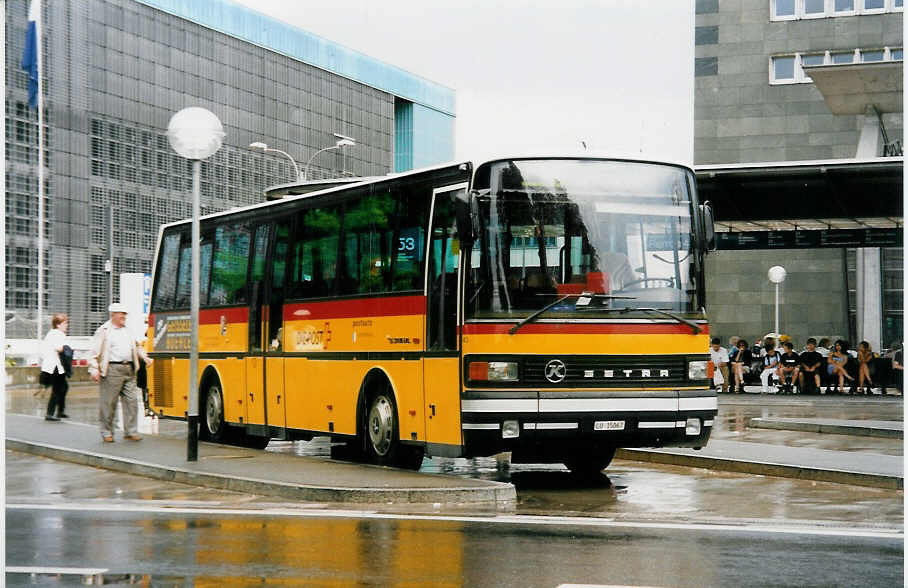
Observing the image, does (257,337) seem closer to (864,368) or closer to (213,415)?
(213,415)

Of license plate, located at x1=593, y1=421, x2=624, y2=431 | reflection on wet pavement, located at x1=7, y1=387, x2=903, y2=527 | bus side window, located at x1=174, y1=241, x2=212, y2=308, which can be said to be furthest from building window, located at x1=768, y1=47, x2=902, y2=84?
license plate, located at x1=593, y1=421, x2=624, y2=431

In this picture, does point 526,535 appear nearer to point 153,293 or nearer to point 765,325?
point 153,293

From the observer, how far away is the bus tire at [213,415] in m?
19.1

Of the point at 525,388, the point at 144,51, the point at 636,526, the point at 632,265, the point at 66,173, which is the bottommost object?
the point at 636,526

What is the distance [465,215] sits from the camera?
13.1m

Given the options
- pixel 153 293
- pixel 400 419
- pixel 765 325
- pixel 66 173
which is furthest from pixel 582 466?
pixel 66 173

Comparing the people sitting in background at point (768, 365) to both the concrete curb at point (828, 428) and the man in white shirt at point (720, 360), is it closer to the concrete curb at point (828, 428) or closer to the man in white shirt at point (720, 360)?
the man in white shirt at point (720, 360)

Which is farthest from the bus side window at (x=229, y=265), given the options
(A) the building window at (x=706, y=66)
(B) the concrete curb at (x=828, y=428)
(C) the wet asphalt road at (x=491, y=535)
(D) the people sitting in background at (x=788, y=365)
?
(A) the building window at (x=706, y=66)

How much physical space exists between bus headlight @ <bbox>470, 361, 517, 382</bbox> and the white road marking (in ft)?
6.85

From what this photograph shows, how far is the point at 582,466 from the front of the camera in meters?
15.5

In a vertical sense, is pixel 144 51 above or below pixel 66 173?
above

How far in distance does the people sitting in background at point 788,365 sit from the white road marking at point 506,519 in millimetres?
23294

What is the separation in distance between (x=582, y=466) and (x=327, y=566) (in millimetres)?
7345

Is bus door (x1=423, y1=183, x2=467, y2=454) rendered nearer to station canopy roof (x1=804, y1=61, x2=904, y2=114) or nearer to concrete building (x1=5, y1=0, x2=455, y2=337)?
station canopy roof (x1=804, y1=61, x2=904, y2=114)
